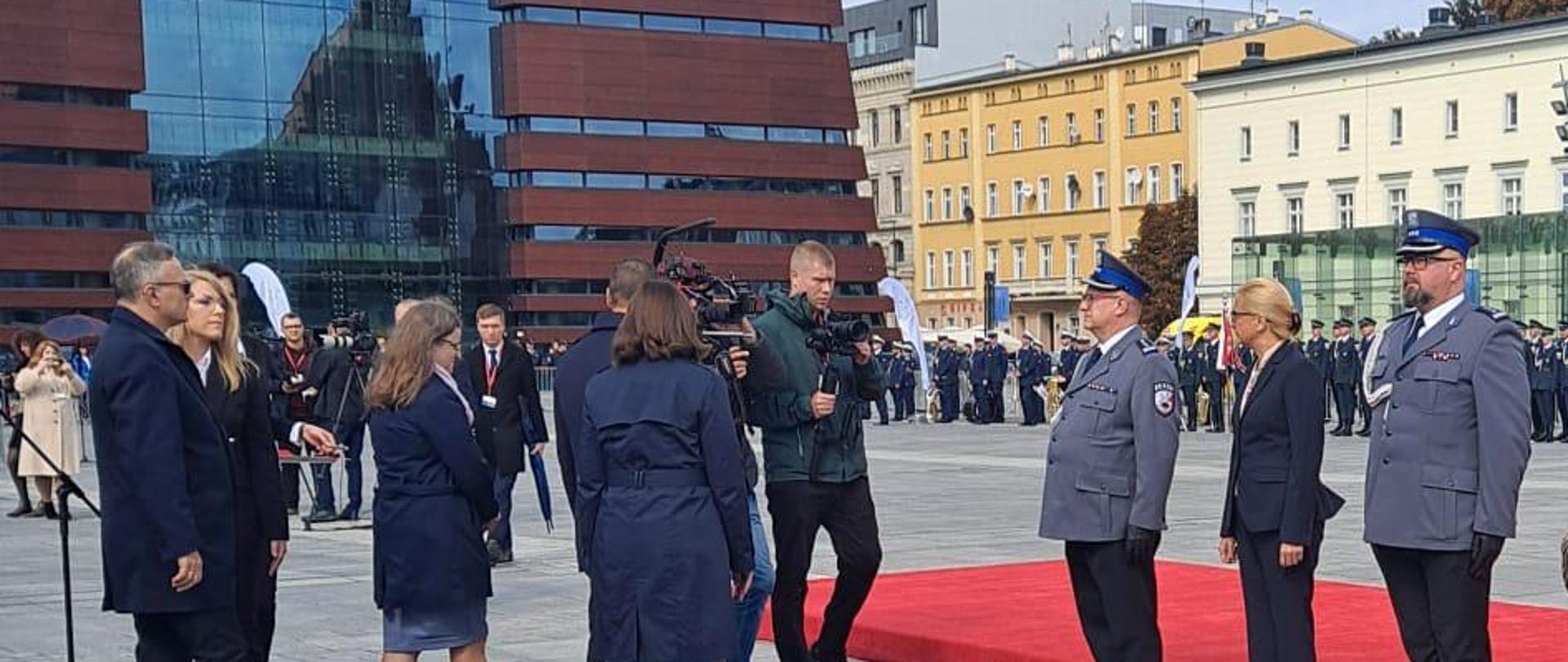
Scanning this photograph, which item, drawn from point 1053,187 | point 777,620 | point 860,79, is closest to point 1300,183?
point 1053,187

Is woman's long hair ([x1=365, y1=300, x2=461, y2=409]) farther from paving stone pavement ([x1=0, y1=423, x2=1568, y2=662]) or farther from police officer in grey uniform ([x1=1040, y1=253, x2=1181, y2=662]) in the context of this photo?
paving stone pavement ([x1=0, y1=423, x2=1568, y2=662])

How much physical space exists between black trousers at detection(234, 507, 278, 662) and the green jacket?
229cm

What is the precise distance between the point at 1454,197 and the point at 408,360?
235ft

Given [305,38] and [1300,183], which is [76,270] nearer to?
[305,38]

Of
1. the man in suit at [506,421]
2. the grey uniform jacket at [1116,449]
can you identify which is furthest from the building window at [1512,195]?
the grey uniform jacket at [1116,449]

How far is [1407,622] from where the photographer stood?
752 cm

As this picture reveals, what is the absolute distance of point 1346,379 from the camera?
33.2 metres

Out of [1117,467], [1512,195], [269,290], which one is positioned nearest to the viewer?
[1117,467]

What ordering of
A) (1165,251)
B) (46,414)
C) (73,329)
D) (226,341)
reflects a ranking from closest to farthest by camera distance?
(226,341) → (46,414) → (73,329) → (1165,251)

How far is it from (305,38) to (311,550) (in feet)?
182

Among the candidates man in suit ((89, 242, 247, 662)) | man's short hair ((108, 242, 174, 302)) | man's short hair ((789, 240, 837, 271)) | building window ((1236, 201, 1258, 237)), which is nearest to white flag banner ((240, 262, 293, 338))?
man's short hair ((789, 240, 837, 271))

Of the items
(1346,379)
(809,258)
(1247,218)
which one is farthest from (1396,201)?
(809,258)

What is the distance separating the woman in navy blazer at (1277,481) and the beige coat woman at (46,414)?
47.0 ft

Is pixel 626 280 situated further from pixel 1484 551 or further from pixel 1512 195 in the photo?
pixel 1512 195
